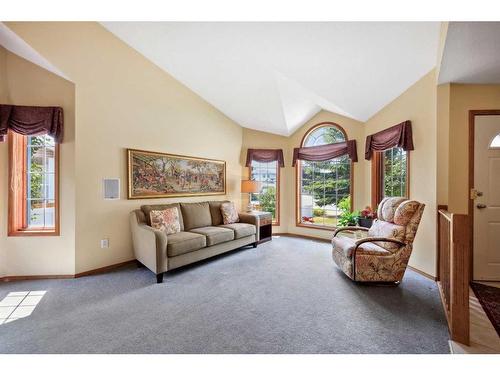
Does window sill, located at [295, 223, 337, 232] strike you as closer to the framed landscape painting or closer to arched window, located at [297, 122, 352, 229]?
arched window, located at [297, 122, 352, 229]

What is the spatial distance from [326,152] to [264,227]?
2.02 meters

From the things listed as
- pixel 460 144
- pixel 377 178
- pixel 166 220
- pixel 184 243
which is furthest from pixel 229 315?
pixel 377 178

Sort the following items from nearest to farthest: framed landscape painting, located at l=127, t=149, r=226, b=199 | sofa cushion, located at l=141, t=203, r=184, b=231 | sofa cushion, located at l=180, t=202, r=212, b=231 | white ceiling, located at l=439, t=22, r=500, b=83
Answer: white ceiling, located at l=439, t=22, r=500, b=83
sofa cushion, located at l=141, t=203, r=184, b=231
framed landscape painting, located at l=127, t=149, r=226, b=199
sofa cushion, located at l=180, t=202, r=212, b=231

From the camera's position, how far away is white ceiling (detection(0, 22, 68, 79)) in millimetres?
2531

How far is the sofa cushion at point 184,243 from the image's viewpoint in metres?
2.97

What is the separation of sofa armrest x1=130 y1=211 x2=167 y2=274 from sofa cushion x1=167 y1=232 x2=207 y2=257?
95 mm

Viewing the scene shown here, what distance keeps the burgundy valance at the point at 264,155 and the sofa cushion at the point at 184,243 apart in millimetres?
2459

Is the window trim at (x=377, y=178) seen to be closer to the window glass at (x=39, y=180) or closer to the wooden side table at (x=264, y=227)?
the wooden side table at (x=264, y=227)

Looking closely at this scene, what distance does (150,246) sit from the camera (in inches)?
116

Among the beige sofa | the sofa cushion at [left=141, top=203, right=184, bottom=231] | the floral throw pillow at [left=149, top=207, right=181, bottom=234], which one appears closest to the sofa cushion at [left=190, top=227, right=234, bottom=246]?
the beige sofa

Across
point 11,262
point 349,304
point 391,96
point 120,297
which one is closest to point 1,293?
point 11,262

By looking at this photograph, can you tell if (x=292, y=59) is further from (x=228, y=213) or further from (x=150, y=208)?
(x=150, y=208)

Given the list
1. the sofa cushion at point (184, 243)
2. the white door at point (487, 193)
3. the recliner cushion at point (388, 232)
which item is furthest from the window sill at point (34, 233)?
the white door at point (487, 193)
